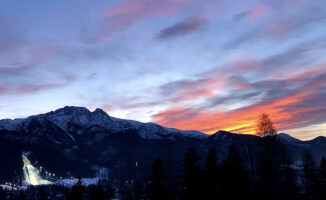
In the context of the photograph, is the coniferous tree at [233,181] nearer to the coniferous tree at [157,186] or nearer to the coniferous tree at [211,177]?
the coniferous tree at [211,177]

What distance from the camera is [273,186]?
4859 cm

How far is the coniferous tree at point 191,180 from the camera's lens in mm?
33562

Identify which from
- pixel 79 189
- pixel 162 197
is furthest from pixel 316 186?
pixel 79 189

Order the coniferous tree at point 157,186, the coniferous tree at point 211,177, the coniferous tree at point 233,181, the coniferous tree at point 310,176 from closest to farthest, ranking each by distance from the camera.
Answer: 1. the coniferous tree at point 233,181
2. the coniferous tree at point 211,177
3. the coniferous tree at point 157,186
4. the coniferous tree at point 310,176

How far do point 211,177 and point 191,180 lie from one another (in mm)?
2233

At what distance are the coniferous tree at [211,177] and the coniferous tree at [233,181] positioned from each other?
1.30m

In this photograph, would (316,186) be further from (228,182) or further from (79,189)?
(79,189)

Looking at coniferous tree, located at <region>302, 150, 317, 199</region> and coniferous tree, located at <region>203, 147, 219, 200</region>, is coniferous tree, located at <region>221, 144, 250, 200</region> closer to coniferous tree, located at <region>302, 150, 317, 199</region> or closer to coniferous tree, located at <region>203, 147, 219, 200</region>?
coniferous tree, located at <region>203, 147, 219, 200</region>

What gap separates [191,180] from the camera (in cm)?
3412

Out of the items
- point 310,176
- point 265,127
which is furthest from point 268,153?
point 310,176

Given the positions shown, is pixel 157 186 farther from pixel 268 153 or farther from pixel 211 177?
pixel 268 153

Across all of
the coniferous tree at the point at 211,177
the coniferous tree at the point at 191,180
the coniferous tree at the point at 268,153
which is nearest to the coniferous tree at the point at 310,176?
the coniferous tree at the point at 268,153

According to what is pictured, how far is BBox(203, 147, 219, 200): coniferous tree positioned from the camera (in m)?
33.5

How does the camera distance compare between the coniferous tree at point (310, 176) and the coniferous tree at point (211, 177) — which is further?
the coniferous tree at point (310, 176)
